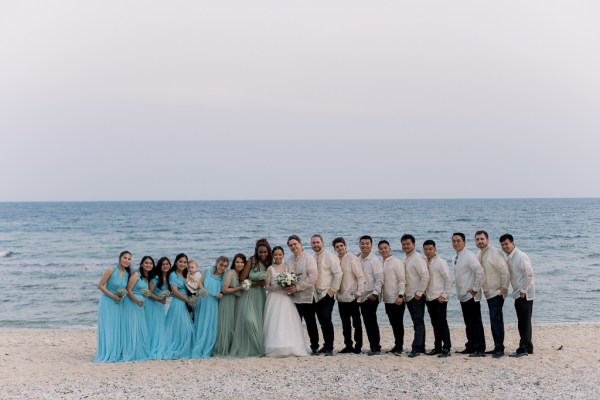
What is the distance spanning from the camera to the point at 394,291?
10070 mm

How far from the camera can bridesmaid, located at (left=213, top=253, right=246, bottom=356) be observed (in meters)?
10.3

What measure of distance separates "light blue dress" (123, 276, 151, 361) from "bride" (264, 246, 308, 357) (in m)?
2.03

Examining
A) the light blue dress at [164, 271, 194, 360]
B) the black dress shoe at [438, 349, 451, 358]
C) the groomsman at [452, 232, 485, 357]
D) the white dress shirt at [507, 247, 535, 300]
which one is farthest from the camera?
the light blue dress at [164, 271, 194, 360]

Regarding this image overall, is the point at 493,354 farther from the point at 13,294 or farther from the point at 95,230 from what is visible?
the point at 95,230

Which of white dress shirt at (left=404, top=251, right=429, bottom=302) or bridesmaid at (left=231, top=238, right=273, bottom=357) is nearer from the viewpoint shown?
white dress shirt at (left=404, top=251, right=429, bottom=302)

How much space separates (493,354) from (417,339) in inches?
47.2

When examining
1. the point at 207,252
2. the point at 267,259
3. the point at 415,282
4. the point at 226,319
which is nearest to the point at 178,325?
the point at 226,319

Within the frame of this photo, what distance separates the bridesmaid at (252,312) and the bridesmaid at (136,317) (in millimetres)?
1499

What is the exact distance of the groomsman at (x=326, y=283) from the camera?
10.2 meters

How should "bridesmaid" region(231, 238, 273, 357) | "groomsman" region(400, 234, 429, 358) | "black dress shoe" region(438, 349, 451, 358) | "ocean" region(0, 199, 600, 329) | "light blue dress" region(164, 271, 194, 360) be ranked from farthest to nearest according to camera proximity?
"ocean" region(0, 199, 600, 329), "light blue dress" region(164, 271, 194, 360), "bridesmaid" region(231, 238, 273, 357), "black dress shoe" region(438, 349, 451, 358), "groomsman" region(400, 234, 429, 358)

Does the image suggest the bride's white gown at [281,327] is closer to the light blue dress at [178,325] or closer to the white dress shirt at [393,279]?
the light blue dress at [178,325]

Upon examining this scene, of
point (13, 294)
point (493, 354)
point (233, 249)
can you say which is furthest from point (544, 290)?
point (233, 249)

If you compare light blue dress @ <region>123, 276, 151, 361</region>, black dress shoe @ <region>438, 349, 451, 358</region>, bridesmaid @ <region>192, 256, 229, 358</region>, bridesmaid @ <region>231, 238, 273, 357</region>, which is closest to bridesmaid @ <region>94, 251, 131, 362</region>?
light blue dress @ <region>123, 276, 151, 361</region>

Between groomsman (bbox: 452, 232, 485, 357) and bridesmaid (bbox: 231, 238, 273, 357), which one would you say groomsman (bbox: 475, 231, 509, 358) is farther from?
bridesmaid (bbox: 231, 238, 273, 357)
